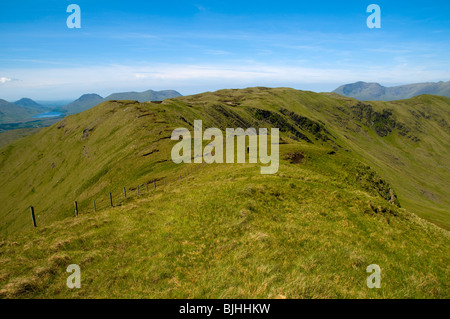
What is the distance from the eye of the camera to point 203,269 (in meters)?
12.8

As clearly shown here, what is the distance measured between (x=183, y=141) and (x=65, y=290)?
195ft

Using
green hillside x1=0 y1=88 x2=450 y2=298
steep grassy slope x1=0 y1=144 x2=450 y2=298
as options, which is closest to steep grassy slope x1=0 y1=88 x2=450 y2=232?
green hillside x1=0 y1=88 x2=450 y2=298

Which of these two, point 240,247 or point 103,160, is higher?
point 240,247

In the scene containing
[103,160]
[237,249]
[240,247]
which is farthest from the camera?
[103,160]

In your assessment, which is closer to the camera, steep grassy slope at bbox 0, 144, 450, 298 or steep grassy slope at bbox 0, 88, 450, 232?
steep grassy slope at bbox 0, 144, 450, 298

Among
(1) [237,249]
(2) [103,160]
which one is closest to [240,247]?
(1) [237,249]

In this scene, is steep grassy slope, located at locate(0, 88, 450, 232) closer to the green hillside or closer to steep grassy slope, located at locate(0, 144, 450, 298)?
the green hillside

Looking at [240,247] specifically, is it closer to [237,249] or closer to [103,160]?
[237,249]

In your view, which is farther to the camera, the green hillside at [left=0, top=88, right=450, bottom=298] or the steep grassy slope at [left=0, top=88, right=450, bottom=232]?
the steep grassy slope at [left=0, top=88, right=450, bottom=232]

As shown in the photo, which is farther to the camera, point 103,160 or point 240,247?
point 103,160

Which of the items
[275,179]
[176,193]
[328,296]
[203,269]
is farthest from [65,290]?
[275,179]

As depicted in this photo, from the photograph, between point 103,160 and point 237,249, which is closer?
point 237,249

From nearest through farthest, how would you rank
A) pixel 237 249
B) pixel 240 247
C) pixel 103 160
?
pixel 237 249
pixel 240 247
pixel 103 160
